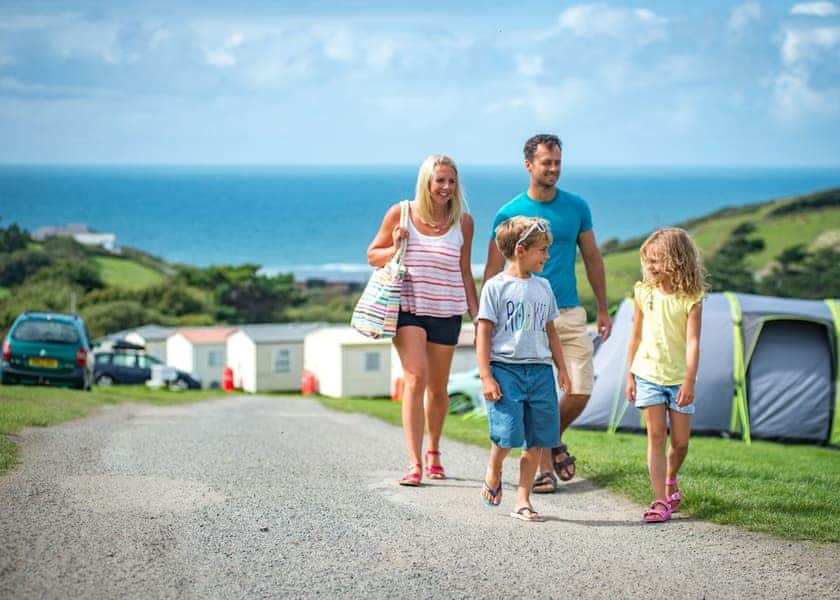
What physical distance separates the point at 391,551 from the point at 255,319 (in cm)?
6252

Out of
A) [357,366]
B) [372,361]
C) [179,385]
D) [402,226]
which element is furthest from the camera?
[372,361]

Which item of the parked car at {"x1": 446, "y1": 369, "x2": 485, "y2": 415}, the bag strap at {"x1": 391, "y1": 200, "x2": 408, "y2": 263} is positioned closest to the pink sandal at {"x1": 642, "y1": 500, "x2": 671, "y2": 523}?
the bag strap at {"x1": 391, "y1": 200, "x2": 408, "y2": 263}

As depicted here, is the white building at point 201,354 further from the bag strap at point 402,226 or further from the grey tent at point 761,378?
the bag strap at point 402,226

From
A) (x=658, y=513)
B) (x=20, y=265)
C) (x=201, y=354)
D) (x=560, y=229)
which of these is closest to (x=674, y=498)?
(x=658, y=513)

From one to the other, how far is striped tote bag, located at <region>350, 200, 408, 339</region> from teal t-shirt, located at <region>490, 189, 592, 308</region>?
716 millimetres

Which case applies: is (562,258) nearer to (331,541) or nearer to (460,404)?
(331,541)

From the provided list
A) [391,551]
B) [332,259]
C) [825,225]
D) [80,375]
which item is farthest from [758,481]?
[332,259]

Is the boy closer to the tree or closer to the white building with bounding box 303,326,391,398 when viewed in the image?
the white building with bounding box 303,326,391,398

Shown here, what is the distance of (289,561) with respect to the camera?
5.38 meters

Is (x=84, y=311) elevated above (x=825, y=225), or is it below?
below

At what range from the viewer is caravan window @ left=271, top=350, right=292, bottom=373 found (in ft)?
157

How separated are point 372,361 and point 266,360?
6239 mm

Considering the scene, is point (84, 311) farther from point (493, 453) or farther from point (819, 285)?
point (493, 453)

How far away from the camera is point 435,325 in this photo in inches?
298
